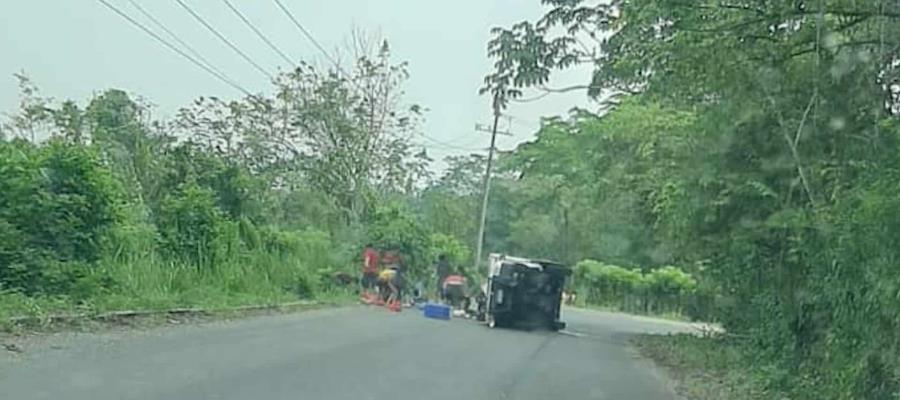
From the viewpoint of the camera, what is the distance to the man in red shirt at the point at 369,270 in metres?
35.2

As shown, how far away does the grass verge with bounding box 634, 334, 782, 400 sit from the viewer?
15.3 m

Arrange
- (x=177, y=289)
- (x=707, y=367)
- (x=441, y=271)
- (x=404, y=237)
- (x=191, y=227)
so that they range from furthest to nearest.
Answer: (x=441, y=271), (x=404, y=237), (x=191, y=227), (x=177, y=289), (x=707, y=367)

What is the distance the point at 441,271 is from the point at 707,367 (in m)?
19.3

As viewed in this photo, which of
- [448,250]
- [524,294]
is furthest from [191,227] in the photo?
[448,250]

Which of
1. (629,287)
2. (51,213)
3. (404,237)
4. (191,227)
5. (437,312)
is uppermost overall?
(404,237)

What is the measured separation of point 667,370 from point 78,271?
958 centimetres

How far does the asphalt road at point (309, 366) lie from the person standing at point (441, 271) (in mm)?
13831

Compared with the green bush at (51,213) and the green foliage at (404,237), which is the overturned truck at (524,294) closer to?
the green foliage at (404,237)

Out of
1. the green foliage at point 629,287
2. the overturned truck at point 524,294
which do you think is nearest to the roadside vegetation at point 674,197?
the overturned truck at point 524,294

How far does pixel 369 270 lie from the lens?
35.4m

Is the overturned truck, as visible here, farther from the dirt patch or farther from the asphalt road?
the dirt patch

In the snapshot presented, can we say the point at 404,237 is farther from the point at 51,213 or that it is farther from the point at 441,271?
the point at 51,213

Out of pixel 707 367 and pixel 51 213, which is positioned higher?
pixel 51 213

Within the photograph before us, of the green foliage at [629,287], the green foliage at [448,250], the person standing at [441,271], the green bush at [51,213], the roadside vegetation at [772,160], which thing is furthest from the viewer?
the green foliage at [629,287]
